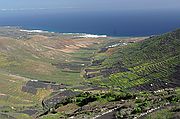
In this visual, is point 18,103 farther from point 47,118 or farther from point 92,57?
point 92,57

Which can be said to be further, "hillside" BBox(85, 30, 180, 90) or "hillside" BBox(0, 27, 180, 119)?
"hillside" BBox(85, 30, 180, 90)

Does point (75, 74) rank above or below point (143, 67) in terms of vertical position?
above

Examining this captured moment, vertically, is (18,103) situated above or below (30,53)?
below

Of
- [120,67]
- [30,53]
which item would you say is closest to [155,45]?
[120,67]

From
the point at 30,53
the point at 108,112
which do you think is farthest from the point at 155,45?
the point at 108,112

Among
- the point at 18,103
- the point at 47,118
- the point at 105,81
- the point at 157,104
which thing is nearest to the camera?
the point at 157,104

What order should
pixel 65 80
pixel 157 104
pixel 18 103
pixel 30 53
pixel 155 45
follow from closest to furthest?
pixel 157 104 < pixel 18 103 < pixel 65 80 < pixel 155 45 < pixel 30 53

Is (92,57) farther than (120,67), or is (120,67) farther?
(92,57)

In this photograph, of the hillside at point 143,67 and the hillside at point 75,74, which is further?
the hillside at point 143,67

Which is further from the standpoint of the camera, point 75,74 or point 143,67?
point 75,74
